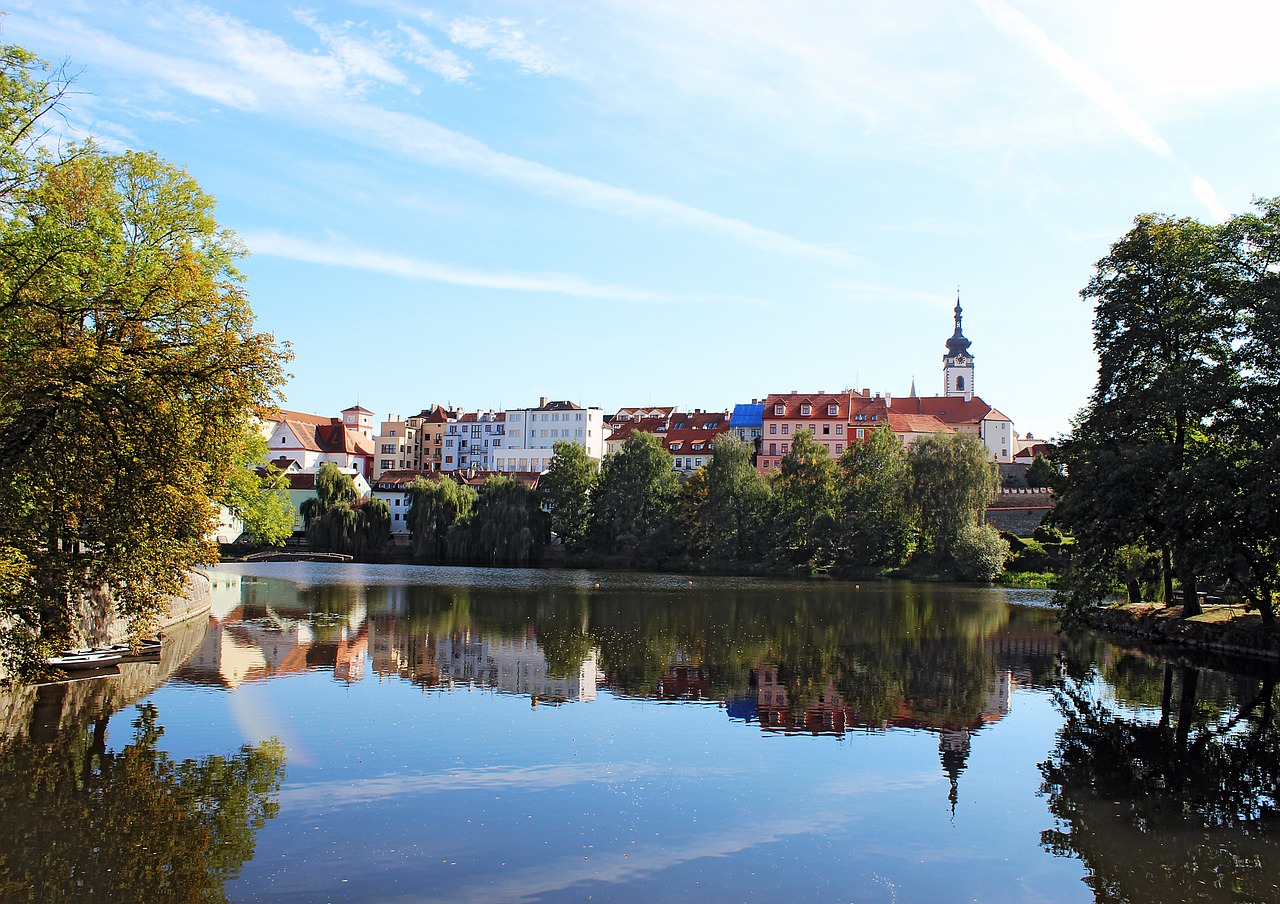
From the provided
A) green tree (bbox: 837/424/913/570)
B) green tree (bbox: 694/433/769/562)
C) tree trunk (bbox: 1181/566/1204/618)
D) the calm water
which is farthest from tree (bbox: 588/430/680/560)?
the calm water

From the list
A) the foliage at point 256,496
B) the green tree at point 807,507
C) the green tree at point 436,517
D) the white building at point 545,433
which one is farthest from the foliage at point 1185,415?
the white building at point 545,433

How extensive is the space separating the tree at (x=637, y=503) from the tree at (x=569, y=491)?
121cm

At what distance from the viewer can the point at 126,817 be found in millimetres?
12750

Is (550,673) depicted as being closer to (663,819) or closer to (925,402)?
(663,819)

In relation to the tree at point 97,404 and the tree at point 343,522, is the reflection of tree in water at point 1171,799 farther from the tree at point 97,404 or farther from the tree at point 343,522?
the tree at point 343,522

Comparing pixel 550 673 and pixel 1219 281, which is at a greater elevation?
pixel 1219 281

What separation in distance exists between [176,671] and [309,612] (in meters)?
14.9

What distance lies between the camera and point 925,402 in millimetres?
126688

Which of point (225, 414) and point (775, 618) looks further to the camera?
point (775, 618)

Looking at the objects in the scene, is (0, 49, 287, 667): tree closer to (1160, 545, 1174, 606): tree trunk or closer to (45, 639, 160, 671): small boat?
(45, 639, 160, 671): small boat

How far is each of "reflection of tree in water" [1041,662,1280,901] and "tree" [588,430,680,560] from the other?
203 feet

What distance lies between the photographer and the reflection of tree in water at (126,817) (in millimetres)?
10766

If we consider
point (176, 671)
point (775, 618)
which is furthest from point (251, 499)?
point (775, 618)

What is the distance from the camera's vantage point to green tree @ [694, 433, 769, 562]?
7881cm
